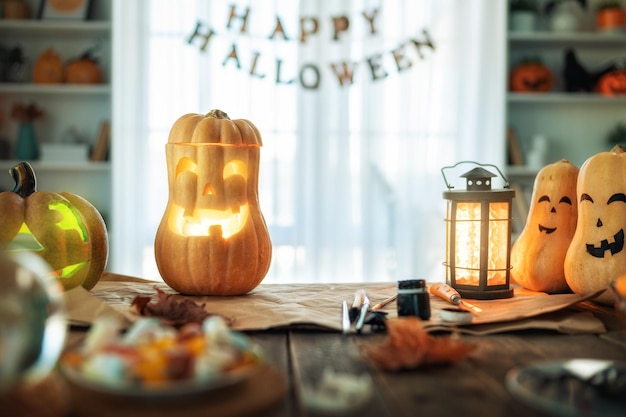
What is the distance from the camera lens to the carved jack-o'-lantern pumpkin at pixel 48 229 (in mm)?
1206

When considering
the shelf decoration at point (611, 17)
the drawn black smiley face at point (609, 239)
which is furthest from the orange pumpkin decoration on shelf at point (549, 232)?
the shelf decoration at point (611, 17)

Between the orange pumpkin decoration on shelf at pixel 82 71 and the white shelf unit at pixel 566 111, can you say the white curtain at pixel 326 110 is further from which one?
the white shelf unit at pixel 566 111

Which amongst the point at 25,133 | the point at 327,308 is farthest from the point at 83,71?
the point at 327,308

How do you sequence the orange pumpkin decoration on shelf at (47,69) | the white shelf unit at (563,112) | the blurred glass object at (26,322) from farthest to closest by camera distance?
the white shelf unit at (563,112) → the orange pumpkin decoration on shelf at (47,69) → the blurred glass object at (26,322)

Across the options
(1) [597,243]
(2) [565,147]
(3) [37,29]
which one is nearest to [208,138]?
(1) [597,243]

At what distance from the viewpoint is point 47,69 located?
3557 mm

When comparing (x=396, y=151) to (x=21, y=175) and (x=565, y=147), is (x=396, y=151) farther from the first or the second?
(x=21, y=175)

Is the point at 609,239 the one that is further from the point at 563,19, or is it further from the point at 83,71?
the point at 83,71

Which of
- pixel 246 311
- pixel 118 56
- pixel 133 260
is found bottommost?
pixel 133 260

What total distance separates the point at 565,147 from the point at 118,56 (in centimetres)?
256

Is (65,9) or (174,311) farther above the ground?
(65,9)

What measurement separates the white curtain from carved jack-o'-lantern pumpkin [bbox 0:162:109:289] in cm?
243

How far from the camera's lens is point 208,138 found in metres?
1.33

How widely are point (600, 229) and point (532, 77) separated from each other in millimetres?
2706
